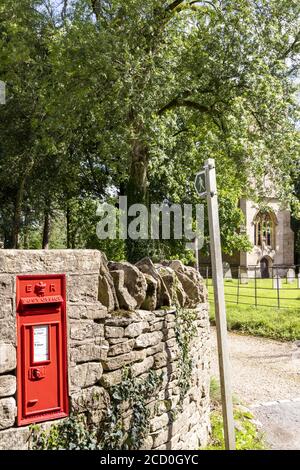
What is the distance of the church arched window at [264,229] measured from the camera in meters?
47.8

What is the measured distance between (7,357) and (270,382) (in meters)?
8.75

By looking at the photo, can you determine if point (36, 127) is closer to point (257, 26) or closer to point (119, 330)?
point (257, 26)

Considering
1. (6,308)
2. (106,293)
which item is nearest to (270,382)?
(106,293)

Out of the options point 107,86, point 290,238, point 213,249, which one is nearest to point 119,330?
point 213,249

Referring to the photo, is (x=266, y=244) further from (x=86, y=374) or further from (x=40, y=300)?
(x=40, y=300)

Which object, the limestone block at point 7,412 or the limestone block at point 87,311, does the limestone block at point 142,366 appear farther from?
the limestone block at point 7,412

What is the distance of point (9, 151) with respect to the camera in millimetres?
20562

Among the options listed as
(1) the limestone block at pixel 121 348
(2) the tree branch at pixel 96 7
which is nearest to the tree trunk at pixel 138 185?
(2) the tree branch at pixel 96 7

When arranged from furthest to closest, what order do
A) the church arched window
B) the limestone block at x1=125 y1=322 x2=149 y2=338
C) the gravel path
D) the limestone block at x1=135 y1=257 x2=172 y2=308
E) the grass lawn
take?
the church arched window < the grass lawn < the gravel path < the limestone block at x1=135 y1=257 x2=172 y2=308 < the limestone block at x1=125 y1=322 x2=149 y2=338

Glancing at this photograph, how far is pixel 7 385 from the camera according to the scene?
346cm

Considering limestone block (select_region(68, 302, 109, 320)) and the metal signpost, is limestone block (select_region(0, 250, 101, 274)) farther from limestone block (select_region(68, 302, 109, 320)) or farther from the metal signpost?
the metal signpost

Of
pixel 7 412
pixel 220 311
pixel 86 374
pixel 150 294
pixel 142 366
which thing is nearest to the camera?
pixel 7 412

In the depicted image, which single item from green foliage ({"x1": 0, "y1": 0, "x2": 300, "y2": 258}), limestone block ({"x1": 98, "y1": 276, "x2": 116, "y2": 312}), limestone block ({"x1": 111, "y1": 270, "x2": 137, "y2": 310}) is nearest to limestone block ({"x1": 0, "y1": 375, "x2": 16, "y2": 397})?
limestone block ({"x1": 98, "y1": 276, "x2": 116, "y2": 312})

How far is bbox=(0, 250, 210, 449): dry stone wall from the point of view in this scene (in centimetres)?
350
